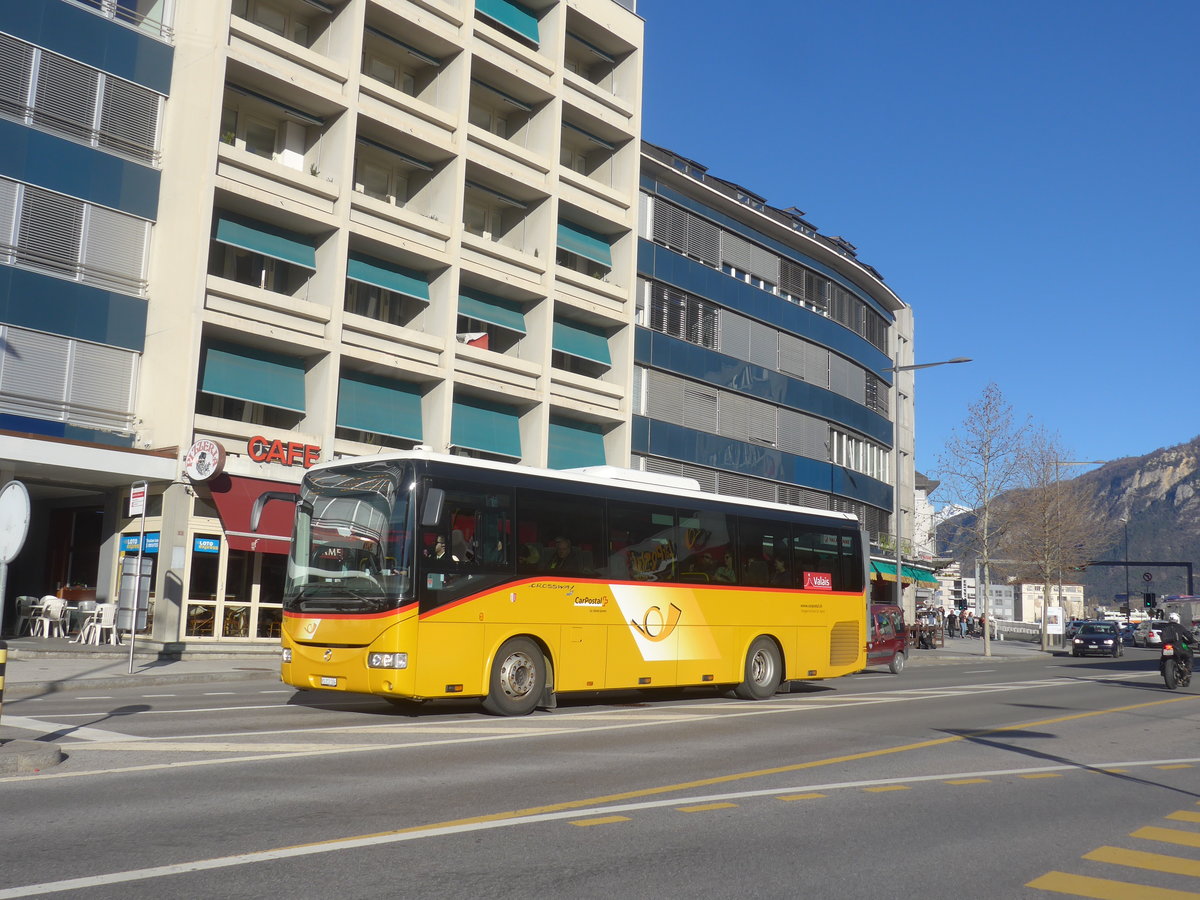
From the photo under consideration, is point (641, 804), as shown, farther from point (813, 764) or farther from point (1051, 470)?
point (1051, 470)

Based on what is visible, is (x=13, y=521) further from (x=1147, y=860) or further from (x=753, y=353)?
(x=753, y=353)

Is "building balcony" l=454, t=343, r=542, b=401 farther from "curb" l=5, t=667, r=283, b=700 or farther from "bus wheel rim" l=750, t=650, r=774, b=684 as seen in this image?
"bus wheel rim" l=750, t=650, r=774, b=684

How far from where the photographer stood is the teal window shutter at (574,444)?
34.9 metres

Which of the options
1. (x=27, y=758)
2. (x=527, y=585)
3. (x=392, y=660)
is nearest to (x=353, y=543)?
(x=392, y=660)

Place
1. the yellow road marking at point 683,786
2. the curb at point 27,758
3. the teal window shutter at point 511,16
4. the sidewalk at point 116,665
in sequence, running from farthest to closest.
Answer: the teal window shutter at point 511,16 < the sidewalk at point 116,665 < the curb at point 27,758 < the yellow road marking at point 683,786

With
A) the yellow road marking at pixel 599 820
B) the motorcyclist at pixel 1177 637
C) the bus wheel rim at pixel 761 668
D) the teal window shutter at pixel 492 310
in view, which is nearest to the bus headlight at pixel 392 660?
the yellow road marking at pixel 599 820

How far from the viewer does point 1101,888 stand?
6004mm

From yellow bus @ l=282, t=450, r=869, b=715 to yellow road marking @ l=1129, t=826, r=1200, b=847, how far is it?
790 cm

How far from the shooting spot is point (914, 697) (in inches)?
764

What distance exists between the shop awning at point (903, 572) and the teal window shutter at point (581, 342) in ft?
54.9

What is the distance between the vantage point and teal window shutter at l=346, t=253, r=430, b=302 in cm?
2978

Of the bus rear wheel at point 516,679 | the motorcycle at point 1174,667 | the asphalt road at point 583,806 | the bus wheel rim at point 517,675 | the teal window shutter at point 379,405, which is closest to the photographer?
the asphalt road at point 583,806

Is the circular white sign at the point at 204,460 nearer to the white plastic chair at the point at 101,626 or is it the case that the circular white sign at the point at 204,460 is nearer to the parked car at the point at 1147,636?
the white plastic chair at the point at 101,626

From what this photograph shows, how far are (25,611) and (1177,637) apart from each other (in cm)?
2581
